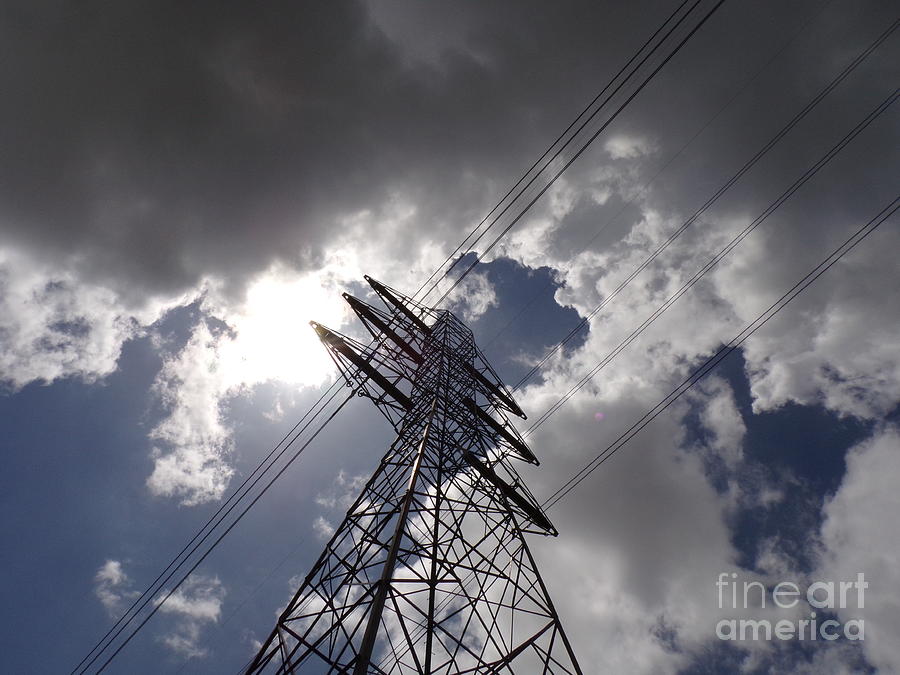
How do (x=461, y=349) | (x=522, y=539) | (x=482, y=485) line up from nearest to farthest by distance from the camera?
1. (x=522, y=539)
2. (x=482, y=485)
3. (x=461, y=349)

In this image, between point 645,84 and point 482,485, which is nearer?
point 482,485

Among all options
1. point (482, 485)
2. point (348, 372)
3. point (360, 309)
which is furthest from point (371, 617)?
point (360, 309)

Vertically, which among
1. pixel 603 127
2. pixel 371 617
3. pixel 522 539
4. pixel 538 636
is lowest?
pixel 371 617

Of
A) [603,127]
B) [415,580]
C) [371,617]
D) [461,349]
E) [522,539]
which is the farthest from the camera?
[461,349]

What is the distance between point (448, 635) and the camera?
6578mm

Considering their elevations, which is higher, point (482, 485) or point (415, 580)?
point (482, 485)

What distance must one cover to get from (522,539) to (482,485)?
4.22 feet

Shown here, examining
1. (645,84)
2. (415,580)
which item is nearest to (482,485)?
(415,580)

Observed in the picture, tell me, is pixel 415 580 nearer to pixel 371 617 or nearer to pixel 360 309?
pixel 371 617

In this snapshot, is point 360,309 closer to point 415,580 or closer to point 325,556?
point 325,556

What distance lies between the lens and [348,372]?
38.5 ft

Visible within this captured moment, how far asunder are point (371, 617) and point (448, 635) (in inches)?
102

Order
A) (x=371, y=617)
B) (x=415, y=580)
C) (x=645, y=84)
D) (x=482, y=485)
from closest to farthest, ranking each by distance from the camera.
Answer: (x=371, y=617) → (x=415, y=580) → (x=482, y=485) → (x=645, y=84)

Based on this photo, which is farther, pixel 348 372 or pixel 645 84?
Answer: pixel 348 372
